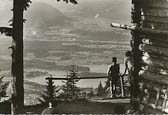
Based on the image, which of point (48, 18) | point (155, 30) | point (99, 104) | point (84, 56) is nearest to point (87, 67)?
point (84, 56)

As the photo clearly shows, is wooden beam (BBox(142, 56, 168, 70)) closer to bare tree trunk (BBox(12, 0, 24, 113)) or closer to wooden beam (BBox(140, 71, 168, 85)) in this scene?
wooden beam (BBox(140, 71, 168, 85))

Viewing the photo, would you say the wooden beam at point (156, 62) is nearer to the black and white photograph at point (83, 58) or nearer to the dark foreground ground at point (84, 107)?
the black and white photograph at point (83, 58)

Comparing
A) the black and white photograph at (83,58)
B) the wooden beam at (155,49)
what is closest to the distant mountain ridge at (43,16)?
the black and white photograph at (83,58)

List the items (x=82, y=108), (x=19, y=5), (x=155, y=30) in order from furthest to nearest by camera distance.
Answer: (x=82, y=108) < (x=19, y=5) < (x=155, y=30)

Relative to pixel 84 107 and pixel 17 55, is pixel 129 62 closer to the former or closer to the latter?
pixel 84 107

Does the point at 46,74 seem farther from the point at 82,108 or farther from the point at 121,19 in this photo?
the point at 82,108

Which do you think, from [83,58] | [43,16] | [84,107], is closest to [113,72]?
[84,107]

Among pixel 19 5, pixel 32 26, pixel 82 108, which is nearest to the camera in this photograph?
pixel 19 5
